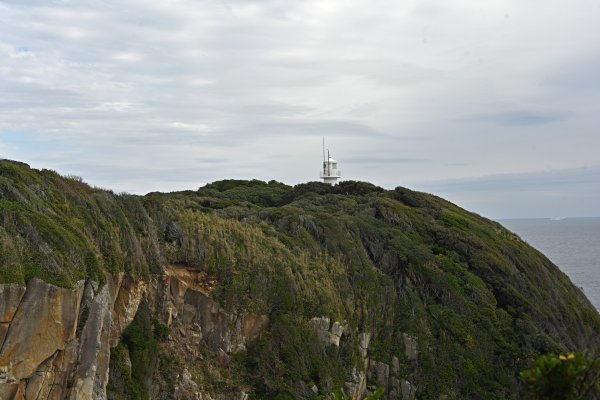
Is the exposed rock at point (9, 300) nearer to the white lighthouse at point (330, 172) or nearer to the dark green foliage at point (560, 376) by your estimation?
the dark green foliage at point (560, 376)

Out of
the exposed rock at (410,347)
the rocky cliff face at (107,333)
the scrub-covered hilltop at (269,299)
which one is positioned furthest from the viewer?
the exposed rock at (410,347)

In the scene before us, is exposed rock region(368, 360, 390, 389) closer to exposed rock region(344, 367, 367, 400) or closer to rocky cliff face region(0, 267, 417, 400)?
rocky cliff face region(0, 267, 417, 400)

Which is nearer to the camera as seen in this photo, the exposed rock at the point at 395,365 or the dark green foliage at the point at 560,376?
the dark green foliage at the point at 560,376

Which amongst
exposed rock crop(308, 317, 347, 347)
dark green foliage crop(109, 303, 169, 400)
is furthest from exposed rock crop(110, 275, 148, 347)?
exposed rock crop(308, 317, 347, 347)

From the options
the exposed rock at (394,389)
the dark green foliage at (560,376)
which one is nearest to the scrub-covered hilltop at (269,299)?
the exposed rock at (394,389)

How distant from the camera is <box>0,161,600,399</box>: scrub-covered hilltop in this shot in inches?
609

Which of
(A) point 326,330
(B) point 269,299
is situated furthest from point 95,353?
(A) point 326,330

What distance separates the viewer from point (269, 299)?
74.8 ft

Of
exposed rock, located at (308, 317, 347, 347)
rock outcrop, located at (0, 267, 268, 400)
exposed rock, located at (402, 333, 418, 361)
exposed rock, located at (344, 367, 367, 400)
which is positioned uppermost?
rock outcrop, located at (0, 267, 268, 400)

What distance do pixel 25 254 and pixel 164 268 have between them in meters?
6.82

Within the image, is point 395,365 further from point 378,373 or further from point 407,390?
point 407,390

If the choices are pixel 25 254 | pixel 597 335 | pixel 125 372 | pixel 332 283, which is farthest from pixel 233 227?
pixel 597 335

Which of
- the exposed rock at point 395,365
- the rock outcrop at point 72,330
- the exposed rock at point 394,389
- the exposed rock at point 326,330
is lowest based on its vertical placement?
the exposed rock at point 394,389

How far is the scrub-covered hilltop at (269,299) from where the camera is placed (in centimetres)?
1548
